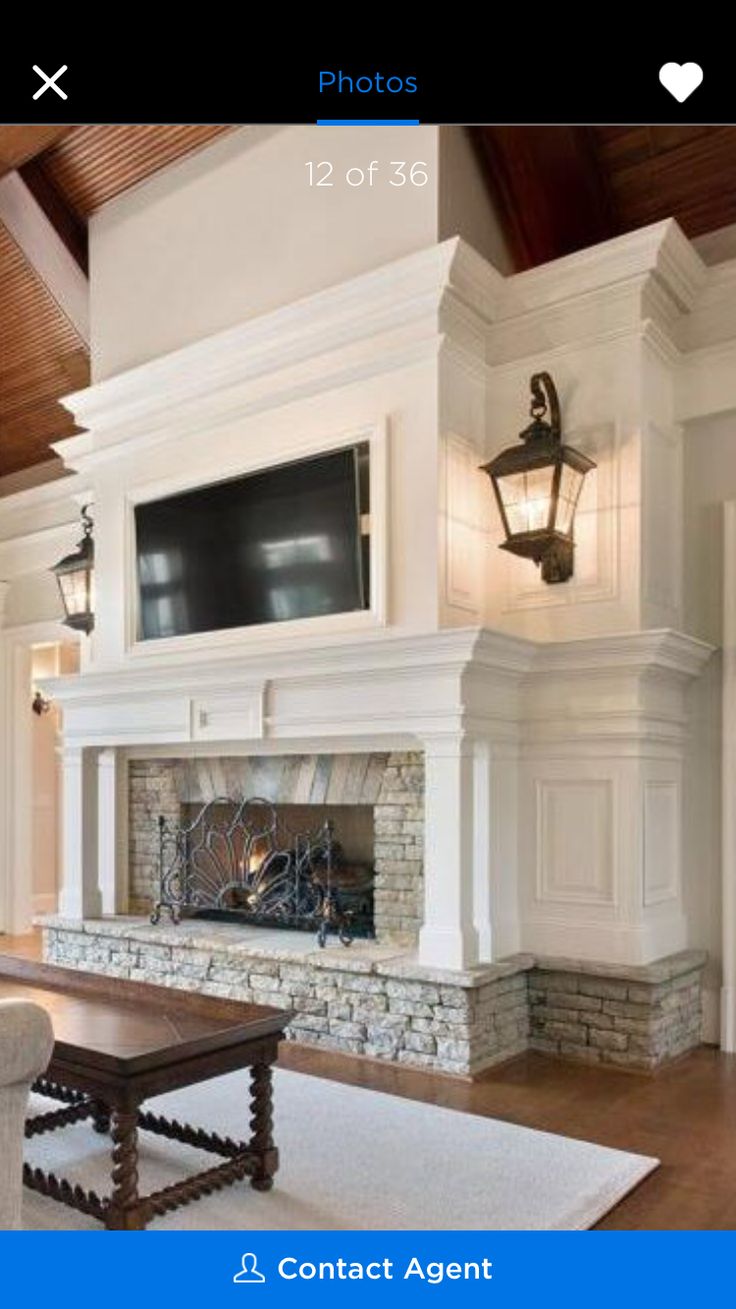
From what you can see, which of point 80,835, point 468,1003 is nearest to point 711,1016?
point 468,1003

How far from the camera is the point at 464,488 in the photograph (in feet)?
12.1

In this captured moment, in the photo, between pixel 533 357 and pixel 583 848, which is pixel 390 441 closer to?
pixel 533 357

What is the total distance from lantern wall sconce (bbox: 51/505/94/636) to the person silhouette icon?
4218 mm

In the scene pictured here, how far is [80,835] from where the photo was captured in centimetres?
477

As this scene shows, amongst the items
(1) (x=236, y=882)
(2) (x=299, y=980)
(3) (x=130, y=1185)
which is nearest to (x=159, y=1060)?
(3) (x=130, y=1185)

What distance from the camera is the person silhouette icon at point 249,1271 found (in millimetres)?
813

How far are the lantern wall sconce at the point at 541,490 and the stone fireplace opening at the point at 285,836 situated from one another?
3.00 feet

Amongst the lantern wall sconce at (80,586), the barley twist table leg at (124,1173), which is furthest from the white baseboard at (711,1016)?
the lantern wall sconce at (80,586)

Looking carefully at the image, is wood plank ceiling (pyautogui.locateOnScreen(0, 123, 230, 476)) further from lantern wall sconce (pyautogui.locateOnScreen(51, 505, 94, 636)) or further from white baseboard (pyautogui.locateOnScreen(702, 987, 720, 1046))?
white baseboard (pyautogui.locateOnScreen(702, 987, 720, 1046))

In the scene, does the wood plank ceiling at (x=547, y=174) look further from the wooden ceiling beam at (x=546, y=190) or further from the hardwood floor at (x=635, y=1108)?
the hardwood floor at (x=635, y=1108)
